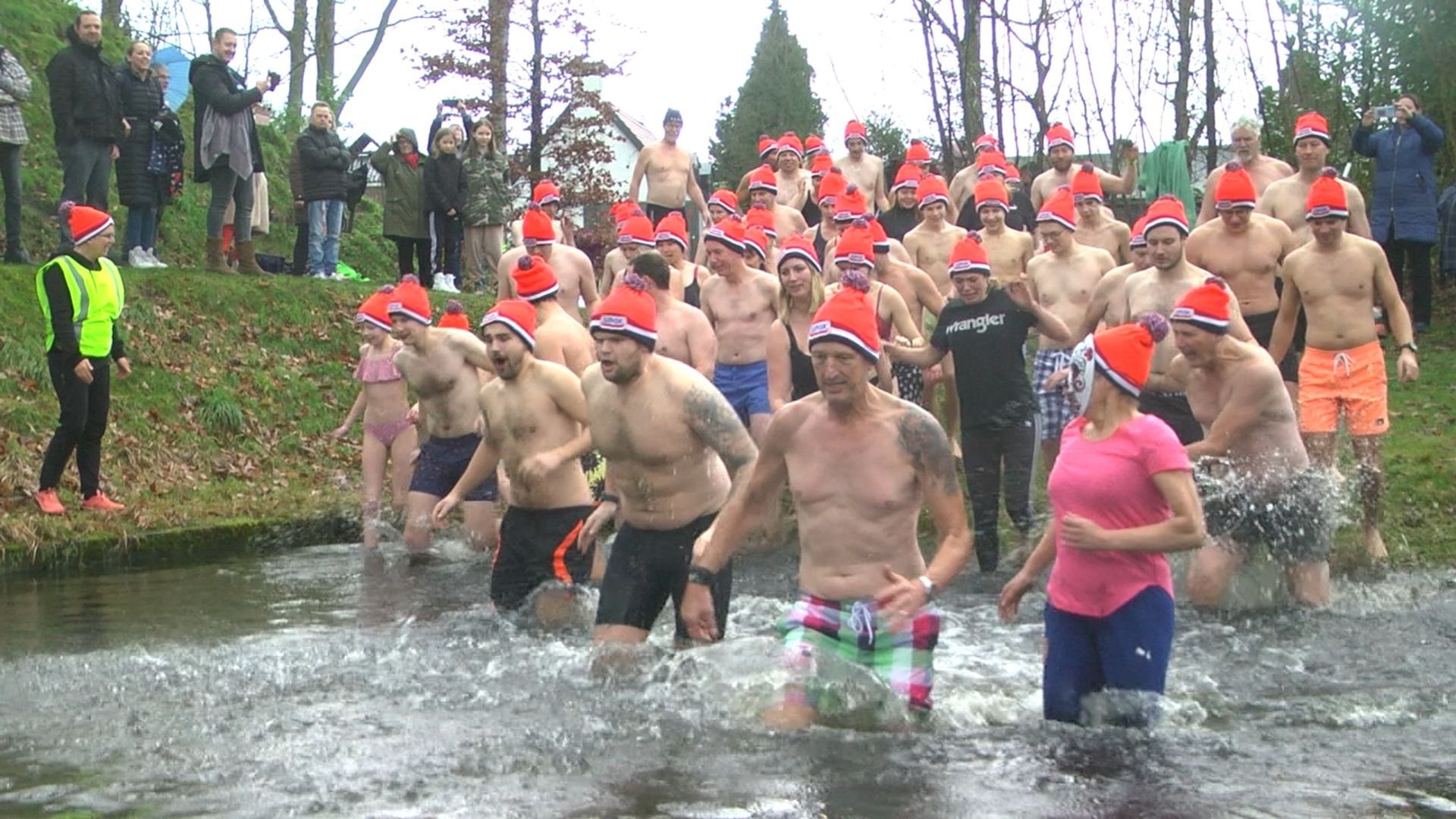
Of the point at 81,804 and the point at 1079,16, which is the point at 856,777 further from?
the point at 1079,16

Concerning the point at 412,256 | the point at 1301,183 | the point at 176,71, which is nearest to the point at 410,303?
the point at 1301,183

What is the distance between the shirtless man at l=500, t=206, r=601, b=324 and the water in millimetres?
3499

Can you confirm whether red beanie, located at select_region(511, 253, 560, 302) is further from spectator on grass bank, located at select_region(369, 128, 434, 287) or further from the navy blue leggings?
spectator on grass bank, located at select_region(369, 128, 434, 287)

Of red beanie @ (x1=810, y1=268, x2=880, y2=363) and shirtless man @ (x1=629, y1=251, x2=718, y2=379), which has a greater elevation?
shirtless man @ (x1=629, y1=251, x2=718, y2=379)

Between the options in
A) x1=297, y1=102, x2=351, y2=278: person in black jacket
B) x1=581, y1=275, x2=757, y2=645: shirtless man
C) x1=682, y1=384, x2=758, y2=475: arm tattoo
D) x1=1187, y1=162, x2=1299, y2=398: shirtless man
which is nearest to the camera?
x1=682, y1=384, x2=758, y2=475: arm tattoo

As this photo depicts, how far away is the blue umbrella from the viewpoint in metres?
19.1

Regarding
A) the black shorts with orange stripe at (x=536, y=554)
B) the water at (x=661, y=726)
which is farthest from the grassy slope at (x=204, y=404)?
the black shorts with orange stripe at (x=536, y=554)

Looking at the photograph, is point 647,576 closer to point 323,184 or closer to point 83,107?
point 83,107

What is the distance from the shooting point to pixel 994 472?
10375 millimetres

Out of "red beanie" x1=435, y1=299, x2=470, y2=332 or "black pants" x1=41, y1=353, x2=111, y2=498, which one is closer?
"red beanie" x1=435, y1=299, x2=470, y2=332

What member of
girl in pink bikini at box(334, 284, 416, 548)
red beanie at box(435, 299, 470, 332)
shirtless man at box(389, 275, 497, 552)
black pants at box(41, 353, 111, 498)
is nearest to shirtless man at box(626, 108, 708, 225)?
girl in pink bikini at box(334, 284, 416, 548)

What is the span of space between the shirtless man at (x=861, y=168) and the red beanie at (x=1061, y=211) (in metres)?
4.26

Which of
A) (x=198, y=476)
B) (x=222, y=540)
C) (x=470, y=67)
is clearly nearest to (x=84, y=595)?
(x=222, y=540)

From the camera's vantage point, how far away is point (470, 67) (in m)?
20.8
